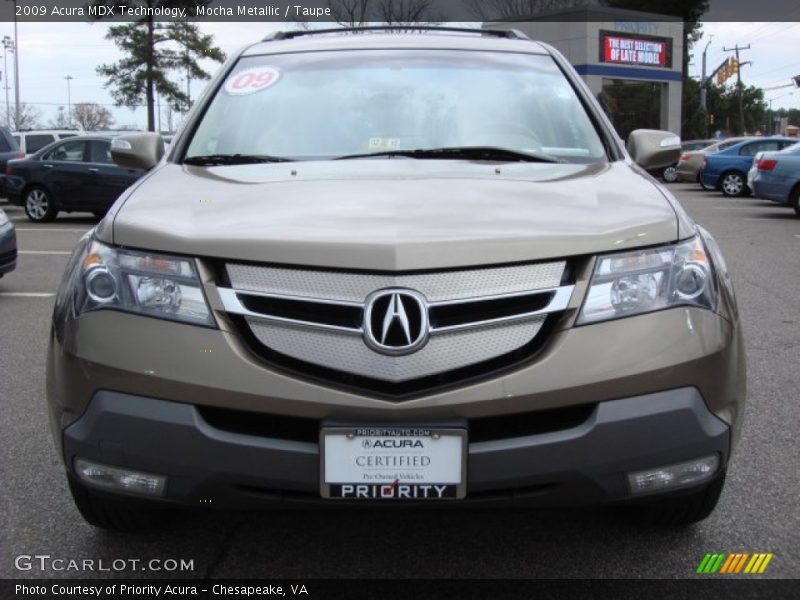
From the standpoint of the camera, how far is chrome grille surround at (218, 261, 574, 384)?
218 centimetres

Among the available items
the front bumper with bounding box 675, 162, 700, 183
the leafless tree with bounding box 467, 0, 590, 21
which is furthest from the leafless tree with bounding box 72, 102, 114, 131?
→ the front bumper with bounding box 675, 162, 700, 183

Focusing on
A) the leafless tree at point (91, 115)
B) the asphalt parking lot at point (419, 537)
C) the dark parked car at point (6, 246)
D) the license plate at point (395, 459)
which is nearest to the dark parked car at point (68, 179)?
the dark parked car at point (6, 246)

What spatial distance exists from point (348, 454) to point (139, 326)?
0.63 meters

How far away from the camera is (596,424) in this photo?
2186mm

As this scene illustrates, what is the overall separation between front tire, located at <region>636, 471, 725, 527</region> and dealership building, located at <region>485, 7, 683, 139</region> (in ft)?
113

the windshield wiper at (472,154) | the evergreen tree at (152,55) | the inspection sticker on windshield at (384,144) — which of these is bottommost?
the windshield wiper at (472,154)

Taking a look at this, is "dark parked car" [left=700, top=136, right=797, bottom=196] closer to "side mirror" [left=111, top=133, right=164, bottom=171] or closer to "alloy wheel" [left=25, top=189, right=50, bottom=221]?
"alloy wheel" [left=25, top=189, right=50, bottom=221]

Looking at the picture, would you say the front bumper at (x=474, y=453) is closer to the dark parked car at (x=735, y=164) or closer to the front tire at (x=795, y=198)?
the front tire at (x=795, y=198)

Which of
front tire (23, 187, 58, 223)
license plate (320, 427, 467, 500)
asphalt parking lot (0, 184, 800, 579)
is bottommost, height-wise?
asphalt parking lot (0, 184, 800, 579)

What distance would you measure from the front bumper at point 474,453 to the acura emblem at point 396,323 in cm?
29

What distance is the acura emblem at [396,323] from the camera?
7.12 feet
